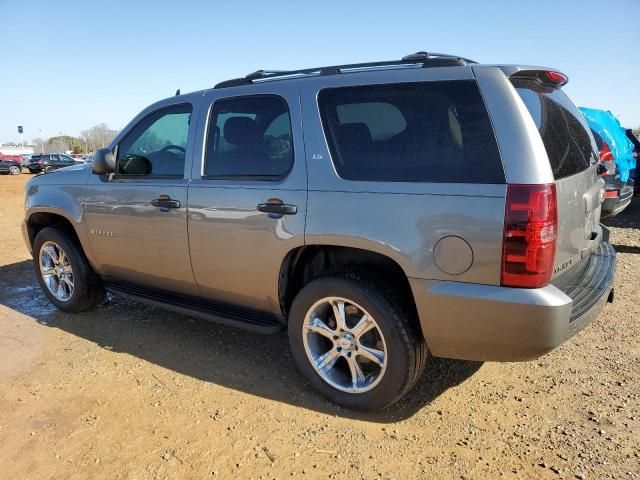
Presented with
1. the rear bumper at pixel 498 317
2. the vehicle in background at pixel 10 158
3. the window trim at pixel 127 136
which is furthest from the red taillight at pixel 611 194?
the vehicle in background at pixel 10 158

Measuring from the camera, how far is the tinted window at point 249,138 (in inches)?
123

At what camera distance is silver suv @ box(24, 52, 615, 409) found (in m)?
2.34

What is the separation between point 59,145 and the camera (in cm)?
7038

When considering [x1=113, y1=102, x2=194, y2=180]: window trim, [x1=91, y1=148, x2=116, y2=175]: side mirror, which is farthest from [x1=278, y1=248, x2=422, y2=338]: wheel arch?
[x1=91, y1=148, x2=116, y2=175]: side mirror

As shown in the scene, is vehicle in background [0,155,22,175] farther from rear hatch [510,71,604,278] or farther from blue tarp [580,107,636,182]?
rear hatch [510,71,604,278]

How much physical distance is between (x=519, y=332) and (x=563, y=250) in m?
0.51

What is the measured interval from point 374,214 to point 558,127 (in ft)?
3.84

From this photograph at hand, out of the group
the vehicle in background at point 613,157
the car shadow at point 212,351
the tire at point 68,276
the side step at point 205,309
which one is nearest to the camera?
the car shadow at point 212,351

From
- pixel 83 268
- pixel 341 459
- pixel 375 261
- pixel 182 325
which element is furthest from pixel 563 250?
pixel 83 268

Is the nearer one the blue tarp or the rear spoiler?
the rear spoiler

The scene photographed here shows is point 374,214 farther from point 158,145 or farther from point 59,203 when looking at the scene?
point 59,203

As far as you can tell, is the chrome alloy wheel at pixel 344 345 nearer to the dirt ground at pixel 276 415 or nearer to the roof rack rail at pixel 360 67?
the dirt ground at pixel 276 415


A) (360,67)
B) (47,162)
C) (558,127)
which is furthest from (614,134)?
(47,162)

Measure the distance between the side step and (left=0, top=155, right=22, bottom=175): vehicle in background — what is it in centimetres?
3412
